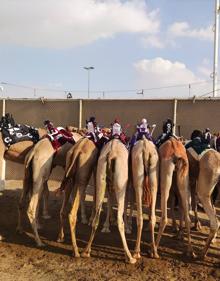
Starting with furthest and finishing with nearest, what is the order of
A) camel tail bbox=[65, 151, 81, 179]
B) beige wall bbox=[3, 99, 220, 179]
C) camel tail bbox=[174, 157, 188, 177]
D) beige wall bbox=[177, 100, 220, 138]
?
beige wall bbox=[3, 99, 220, 179] < beige wall bbox=[177, 100, 220, 138] < camel tail bbox=[65, 151, 81, 179] < camel tail bbox=[174, 157, 188, 177]

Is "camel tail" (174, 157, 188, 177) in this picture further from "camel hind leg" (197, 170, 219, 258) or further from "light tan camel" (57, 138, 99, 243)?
"light tan camel" (57, 138, 99, 243)

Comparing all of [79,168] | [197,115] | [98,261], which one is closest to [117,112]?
[197,115]

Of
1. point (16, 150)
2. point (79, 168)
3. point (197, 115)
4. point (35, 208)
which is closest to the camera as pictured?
point (79, 168)

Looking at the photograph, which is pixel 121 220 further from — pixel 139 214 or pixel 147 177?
pixel 147 177

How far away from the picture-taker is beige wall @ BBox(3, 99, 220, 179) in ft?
41.9

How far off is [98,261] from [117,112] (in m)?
7.37

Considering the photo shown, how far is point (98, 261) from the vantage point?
277 inches

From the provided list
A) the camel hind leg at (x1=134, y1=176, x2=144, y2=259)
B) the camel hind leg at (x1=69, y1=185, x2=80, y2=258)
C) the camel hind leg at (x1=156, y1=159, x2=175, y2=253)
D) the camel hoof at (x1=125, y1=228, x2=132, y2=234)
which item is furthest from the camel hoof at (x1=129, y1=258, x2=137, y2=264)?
the camel hoof at (x1=125, y1=228, x2=132, y2=234)

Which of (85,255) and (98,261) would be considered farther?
(85,255)

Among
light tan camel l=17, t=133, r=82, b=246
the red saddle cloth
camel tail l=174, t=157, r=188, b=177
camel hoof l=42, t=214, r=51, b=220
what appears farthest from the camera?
camel hoof l=42, t=214, r=51, b=220

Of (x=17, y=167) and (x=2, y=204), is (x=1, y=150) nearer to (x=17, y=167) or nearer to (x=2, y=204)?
(x=2, y=204)

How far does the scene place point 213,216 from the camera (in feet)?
23.1

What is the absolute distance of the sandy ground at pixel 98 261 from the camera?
6473 millimetres

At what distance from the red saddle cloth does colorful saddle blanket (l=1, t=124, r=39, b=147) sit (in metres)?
0.78
